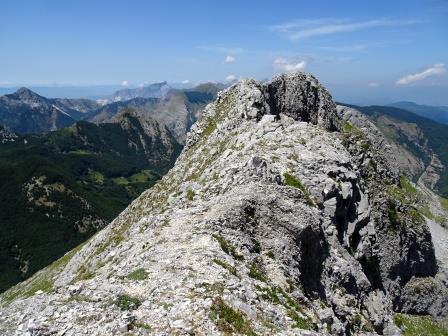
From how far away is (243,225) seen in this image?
32812 millimetres

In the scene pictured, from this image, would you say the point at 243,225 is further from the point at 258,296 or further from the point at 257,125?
the point at 257,125

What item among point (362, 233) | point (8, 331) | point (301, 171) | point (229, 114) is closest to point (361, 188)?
point (362, 233)

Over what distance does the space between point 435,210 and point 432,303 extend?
62.5 m

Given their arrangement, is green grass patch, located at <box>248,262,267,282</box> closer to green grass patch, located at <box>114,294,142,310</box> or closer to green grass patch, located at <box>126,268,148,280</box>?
green grass patch, located at <box>126,268,148,280</box>

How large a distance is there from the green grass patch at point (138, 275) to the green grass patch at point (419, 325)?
4232 cm

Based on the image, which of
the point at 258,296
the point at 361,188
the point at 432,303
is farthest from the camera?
the point at 432,303

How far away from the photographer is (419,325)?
6309 centimetres

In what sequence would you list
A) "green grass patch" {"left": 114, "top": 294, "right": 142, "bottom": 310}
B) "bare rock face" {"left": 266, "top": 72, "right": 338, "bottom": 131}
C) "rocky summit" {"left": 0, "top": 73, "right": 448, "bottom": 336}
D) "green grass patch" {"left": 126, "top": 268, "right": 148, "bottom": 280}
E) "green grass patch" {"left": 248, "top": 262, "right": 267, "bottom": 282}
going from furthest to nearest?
1. "bare rock face" {"left": 266, "top": 72, "right": 338, "bottom": 131}
2. "green grass patch" {"left": 248, "top": 262, "right": 267, "bottom": 282}
3. "green grass patch" {"left": 126, "top": 268, "right": 148, "bottom": 280}
4. "rocky summit" {"left": 0, "top": 73, "right": 448, "bottom": 336}
5. "green grass patch" {"left": 114, "top": 294, "right": 142, "bottom": 310}

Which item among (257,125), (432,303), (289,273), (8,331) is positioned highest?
(257,125)

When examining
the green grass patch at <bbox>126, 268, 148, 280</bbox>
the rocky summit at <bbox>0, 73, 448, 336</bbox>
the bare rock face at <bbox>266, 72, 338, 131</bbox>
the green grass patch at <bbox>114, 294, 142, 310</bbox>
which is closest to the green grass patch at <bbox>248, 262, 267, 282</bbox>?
the rocky summit at <bbox>0, 73, 448, 336</bbox>

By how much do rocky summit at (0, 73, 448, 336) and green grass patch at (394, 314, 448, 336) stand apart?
2.97 metres

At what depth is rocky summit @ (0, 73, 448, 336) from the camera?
21047 mm

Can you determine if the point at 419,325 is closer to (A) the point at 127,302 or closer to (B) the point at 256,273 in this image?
(B) the point at 256,273

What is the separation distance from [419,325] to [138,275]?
174ft
